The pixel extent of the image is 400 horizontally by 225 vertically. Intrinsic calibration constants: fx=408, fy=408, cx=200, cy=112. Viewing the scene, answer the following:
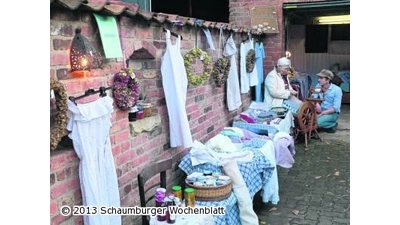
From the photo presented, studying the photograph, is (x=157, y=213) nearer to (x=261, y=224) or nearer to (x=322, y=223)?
(x=261, y=224)

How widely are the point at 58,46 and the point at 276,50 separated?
21.3 ft

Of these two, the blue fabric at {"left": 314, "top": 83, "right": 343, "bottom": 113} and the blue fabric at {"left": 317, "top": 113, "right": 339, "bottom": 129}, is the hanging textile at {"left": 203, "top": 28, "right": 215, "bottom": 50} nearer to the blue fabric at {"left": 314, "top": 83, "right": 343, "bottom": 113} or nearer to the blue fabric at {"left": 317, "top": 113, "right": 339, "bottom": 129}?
the blue fabric at {"left": 314, "top": 83, "right": 343, "bottom": 113}

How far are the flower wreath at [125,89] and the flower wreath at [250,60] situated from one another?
3.73m

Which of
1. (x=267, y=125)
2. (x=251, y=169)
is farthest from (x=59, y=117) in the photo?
(x=267, y=125)

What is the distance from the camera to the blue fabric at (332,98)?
8477mm

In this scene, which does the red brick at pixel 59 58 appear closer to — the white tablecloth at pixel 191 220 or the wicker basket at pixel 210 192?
the white tablecloth at pixel 191 220

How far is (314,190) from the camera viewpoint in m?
5.59

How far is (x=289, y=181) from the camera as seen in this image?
19.6ft

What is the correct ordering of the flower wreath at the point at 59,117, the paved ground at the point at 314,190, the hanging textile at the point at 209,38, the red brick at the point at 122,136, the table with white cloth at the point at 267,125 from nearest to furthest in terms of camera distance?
the flower wreath at the point at 59,117 < the red brick at the point at 122,136 < the paved ground at the point at 314,190 < the hanging textile at the point at 209,38 < the table with white cloth at the point at 267,125

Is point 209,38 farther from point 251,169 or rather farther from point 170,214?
point 170,214

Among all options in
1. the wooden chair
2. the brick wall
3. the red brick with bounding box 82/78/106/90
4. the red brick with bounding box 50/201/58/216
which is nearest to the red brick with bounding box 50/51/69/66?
the brick wall

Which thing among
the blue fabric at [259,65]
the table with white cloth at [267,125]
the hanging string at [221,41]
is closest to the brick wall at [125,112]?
the hanging string at [221,41]

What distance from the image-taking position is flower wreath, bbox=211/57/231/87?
5.58 meters
